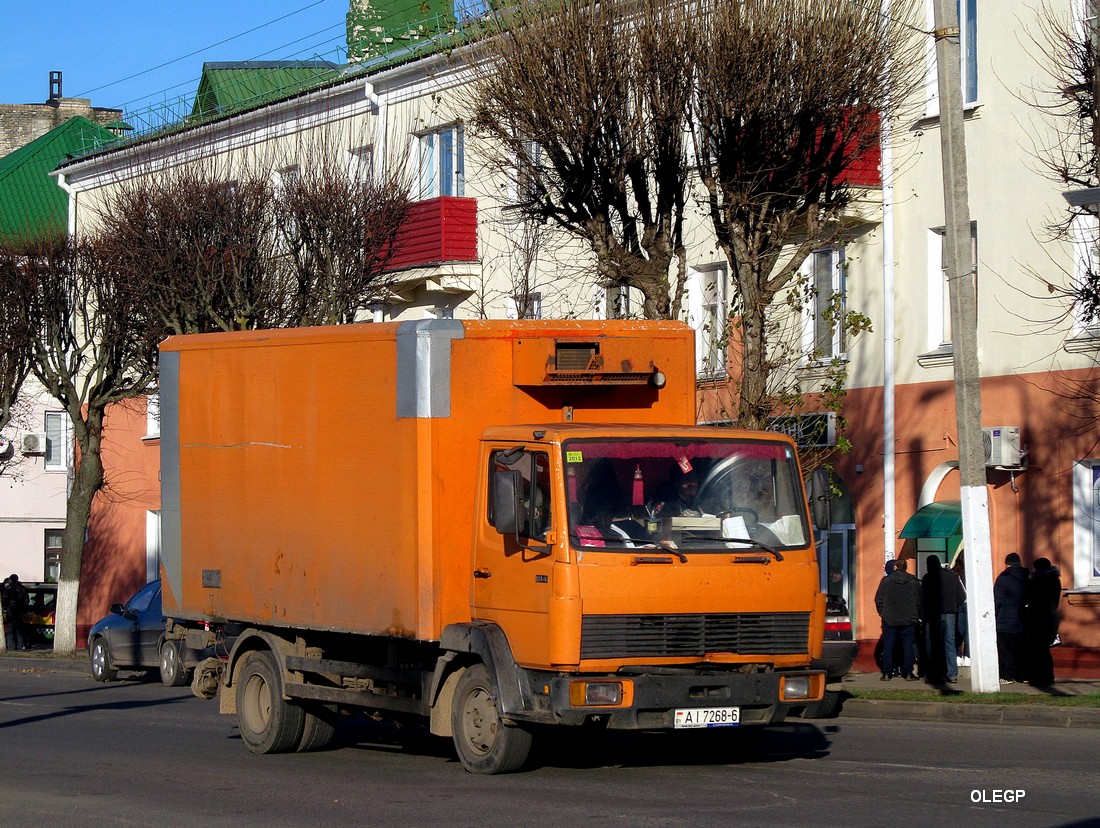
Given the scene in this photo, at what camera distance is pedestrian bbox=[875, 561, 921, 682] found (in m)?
20.6

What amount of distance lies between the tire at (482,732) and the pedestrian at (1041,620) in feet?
32.6

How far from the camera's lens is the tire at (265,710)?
13281 mm

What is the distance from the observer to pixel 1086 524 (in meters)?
21.4

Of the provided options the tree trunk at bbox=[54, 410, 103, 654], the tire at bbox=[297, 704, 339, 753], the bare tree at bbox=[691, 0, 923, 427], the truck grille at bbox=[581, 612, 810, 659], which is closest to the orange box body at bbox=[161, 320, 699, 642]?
the truck grille at bbox=[581, 612, 810, 659]

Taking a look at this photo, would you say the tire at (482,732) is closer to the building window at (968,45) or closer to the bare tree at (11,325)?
the building window at (968,45)

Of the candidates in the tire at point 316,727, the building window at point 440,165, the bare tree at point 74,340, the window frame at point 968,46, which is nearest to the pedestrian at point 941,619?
the window frame at point 968,46

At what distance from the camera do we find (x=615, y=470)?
11.0m

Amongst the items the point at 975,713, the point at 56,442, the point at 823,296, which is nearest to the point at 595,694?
the point at 975,713

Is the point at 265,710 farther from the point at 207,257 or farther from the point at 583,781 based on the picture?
the point at 207,257

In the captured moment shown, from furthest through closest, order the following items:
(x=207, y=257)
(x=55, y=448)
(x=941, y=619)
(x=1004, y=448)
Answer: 1. (x=55, y=448)
2. (x=207, y=257)
3. (x=1004, y=448)
4. (x=941, y=619)

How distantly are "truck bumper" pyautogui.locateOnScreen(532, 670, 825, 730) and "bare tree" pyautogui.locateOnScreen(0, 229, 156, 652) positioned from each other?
21.0 metres

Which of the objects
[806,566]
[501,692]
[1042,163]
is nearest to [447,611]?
[501,692]

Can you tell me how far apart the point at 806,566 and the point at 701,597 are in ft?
2.90

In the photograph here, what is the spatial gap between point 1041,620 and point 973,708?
10.6ft
